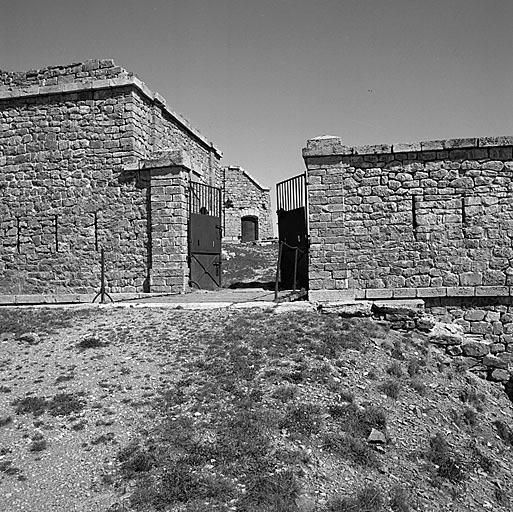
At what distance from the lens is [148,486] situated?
14.1ft

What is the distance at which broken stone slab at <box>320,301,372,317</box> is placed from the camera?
8.72 metres

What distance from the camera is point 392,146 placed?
1027 cm

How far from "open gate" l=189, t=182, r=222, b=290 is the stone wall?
3355 mm

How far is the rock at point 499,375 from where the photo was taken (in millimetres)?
8188

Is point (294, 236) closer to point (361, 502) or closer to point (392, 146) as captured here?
point (392, 146)

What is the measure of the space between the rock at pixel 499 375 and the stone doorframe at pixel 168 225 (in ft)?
22.5

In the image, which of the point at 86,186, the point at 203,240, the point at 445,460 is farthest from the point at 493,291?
the point at 86,186

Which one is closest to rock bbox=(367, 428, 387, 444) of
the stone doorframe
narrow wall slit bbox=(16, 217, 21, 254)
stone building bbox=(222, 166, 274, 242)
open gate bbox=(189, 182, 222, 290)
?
the stone doorframe

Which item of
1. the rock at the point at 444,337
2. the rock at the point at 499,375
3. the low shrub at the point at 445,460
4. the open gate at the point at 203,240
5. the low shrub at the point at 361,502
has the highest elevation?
the open gate at the point at 203,240

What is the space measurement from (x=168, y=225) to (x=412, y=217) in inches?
223

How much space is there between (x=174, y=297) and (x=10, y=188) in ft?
18.7

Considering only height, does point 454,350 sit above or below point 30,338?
below

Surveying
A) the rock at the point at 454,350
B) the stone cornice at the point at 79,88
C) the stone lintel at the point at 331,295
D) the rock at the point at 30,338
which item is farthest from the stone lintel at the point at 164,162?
the rock at the point at 454,350

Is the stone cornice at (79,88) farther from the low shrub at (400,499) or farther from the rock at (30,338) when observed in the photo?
the low shrub at (400,499)
